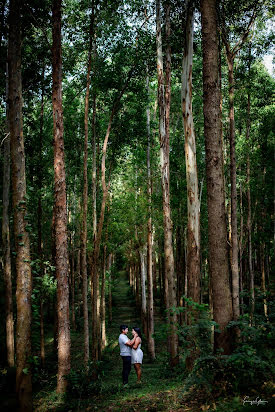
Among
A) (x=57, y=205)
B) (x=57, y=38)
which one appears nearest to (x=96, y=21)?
(x=57, y=38)

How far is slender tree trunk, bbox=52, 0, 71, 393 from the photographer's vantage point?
8789 mm

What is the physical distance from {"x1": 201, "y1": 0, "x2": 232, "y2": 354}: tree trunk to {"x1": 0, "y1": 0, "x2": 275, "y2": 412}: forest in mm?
22

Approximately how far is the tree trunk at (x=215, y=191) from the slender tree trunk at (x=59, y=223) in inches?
165

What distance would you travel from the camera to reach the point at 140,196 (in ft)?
65.7

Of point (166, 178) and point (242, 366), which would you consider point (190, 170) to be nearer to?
point (166, 178)

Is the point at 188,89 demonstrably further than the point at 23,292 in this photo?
Yes

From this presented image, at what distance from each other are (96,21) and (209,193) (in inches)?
402

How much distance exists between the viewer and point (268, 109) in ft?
75.7

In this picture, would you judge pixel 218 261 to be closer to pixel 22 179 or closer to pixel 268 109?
pixel 22 179

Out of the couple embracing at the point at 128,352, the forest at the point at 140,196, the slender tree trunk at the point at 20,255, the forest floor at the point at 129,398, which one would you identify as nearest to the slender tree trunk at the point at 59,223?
the forest at the point at 140,196

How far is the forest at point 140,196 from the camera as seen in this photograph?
5.85 m
